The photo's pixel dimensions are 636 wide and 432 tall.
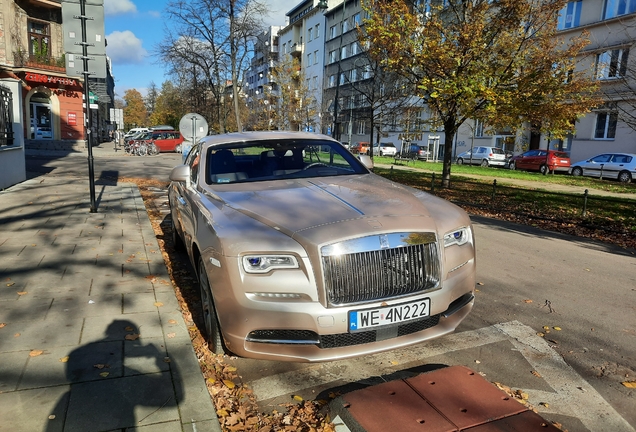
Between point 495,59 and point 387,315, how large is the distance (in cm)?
1328

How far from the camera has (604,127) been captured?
108ft

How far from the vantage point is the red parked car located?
29344mm

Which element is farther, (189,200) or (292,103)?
(292,103)

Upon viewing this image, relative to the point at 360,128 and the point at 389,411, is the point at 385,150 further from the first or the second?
the point at 389,411

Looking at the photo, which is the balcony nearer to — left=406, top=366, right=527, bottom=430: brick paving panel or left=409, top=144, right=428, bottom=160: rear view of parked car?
left=409, top=144, right=428, bottom=160: rear view of parked car

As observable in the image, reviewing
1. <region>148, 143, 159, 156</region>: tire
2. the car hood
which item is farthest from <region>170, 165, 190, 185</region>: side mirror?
<region>148, 143, 159, 156</region>: tire

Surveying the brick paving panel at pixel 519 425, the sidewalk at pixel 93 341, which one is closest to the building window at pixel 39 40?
the sidewalk at pixel 93 341

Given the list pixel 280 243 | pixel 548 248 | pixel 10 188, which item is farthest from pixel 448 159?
pixel 280 243

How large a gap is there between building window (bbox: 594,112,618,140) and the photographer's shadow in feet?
119

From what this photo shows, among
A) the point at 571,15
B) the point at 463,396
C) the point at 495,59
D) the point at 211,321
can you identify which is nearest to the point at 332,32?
the point at 571,15

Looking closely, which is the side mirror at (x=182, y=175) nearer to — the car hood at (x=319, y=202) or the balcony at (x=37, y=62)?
the car hood at (x=319, y=202)

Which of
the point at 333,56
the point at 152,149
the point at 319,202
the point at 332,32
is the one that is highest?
the point at 332,32

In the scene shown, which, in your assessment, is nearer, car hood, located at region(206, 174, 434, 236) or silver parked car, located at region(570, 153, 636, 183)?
car hood, located at region(206, 174, 434, 236)

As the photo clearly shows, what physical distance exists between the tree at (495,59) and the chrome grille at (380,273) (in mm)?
10887
